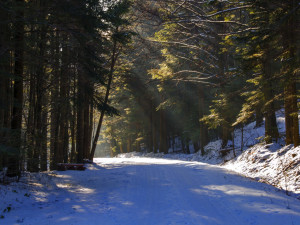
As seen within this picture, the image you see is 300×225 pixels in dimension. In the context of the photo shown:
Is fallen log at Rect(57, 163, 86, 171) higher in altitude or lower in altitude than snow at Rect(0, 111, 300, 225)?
higher

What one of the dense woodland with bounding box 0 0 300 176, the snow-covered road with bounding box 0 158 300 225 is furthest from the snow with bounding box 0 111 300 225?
the dense woodland with bounding box 0 0 300 176

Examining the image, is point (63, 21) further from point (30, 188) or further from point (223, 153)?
point (223, 153)

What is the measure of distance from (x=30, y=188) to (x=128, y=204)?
362 cm

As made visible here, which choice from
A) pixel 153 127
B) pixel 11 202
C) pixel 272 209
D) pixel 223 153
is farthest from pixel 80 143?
pixel 153 127

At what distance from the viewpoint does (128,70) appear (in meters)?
21.8

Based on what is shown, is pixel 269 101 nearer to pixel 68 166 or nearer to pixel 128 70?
pixel 68 166

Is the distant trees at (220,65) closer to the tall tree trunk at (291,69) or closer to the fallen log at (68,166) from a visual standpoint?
the tall tree trunk at (291,69)

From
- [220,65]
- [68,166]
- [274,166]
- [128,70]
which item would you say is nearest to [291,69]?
[274,166]

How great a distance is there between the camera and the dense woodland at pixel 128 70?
8.59m

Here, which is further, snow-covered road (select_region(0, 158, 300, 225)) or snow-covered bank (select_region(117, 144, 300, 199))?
snow-covered bank (select_region(117, 144, 300, 199))

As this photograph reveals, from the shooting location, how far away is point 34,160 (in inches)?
310

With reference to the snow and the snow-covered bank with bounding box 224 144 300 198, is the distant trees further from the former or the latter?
the snow

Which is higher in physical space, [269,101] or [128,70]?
[128,70]

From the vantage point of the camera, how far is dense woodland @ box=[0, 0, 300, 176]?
8.59 m
